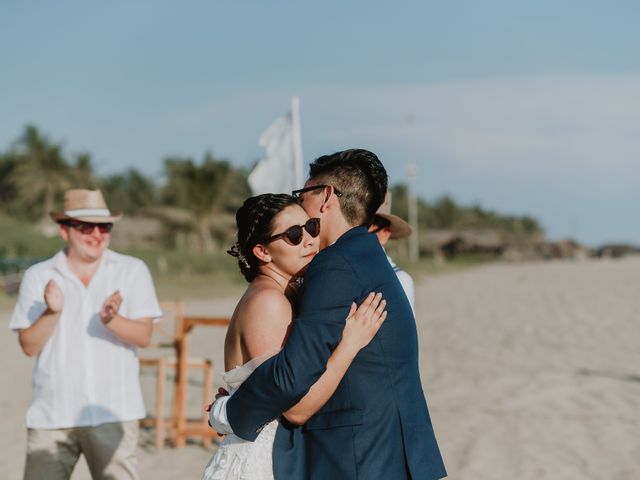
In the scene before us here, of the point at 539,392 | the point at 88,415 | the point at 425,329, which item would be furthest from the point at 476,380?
the point at 88,415

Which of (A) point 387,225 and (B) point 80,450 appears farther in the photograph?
(B) point 80,450

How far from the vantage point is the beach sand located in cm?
659

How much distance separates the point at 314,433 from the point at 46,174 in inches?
2223

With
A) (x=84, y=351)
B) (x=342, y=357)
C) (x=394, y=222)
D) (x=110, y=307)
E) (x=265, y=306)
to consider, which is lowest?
(x=84, y=351)

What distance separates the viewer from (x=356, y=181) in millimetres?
2521

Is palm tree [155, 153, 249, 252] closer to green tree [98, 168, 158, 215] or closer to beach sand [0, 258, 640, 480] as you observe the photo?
green tree [98, 168, 158, 215]

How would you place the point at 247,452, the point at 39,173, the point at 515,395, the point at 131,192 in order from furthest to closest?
the point at 131,192 < the point at 39,173 < the point at 515,395 < the point at 247,452

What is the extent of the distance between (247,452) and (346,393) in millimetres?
327

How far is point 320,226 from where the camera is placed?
252 cm

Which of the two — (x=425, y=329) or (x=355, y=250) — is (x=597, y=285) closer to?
(x=425, y=329)

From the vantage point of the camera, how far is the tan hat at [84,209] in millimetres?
4113

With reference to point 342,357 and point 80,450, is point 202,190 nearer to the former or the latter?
point 80,450

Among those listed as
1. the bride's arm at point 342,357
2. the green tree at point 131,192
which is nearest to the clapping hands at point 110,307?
the bride's arm at point 342,357

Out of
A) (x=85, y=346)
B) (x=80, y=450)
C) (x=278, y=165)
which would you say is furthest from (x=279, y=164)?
(x=80, y=450)
